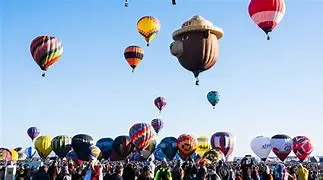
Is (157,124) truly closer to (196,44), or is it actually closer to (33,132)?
(33,132)

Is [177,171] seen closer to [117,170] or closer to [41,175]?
[117,170]

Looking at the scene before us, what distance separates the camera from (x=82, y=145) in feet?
137

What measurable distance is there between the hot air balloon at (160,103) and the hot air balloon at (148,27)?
14.2 metres

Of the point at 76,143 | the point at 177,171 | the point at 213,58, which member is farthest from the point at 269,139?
the point at 177,171

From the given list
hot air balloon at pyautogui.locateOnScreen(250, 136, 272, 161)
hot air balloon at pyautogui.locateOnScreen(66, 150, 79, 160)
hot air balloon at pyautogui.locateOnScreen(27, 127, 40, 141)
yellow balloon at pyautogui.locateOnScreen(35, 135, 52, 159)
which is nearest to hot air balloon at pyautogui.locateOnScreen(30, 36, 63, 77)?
hot air balloon at pyautogui.locateOnScreen(66, 150, 79, 160)

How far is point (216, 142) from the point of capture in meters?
46.8

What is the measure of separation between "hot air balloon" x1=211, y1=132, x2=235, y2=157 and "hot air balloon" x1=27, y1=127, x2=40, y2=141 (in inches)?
873

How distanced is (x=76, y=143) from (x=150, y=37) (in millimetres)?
13767

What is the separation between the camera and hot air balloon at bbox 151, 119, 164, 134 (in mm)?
52156

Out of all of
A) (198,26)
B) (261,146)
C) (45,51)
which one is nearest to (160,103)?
(261,146)

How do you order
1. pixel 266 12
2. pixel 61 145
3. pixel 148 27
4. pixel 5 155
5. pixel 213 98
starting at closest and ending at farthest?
pixel 266 12
pixel 148 27
pixel 213 98
pixel 61 145
pixel 5 155

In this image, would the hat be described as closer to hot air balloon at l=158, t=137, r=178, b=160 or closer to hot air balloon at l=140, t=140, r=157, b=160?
hot air balloon at l=140, t=140, r=157, b=160

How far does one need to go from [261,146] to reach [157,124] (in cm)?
1131

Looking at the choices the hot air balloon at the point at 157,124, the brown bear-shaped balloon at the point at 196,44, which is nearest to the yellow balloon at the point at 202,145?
the hot air balloon at the point at 157,124
